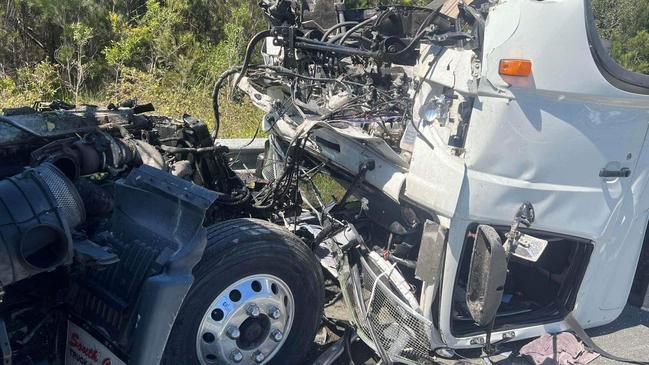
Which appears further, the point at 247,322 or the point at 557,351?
the point at 557,351

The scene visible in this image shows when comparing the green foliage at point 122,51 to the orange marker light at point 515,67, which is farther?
the green foliage at point 122,51

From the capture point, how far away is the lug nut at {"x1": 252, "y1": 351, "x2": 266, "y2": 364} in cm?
321

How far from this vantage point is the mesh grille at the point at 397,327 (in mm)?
3453

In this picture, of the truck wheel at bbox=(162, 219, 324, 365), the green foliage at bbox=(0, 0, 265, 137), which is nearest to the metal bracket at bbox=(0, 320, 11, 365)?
the truck wheel at bbox=(162, 219, 324, 365)

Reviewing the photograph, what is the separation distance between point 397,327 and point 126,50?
6.98m

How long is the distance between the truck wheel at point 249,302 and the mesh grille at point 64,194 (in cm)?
62

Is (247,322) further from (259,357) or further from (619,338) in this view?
(619,338)

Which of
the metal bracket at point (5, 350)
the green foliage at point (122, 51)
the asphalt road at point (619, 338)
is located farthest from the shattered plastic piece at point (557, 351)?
the green foliage at point (122, 51)

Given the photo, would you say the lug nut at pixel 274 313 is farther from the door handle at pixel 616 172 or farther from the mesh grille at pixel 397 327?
the door handle at pixel 616 172

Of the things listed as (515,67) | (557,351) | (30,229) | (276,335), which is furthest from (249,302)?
(557,351)

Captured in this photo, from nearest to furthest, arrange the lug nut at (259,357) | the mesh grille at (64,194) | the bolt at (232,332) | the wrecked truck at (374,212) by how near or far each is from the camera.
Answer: the mesh grille at (64,194) → the wrecked truck at (374,212) → the bolt at (232,332) → the lug nut at (259,357)

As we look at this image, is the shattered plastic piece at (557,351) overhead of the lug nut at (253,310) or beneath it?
beneath

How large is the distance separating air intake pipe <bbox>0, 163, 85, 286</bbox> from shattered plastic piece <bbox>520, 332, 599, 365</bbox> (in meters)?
2.73

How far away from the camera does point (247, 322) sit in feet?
10.3
